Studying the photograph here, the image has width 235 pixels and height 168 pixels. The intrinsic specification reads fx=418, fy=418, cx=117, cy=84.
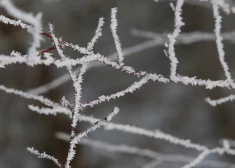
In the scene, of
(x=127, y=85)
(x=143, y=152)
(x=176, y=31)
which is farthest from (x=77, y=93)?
(x=127, y=85)

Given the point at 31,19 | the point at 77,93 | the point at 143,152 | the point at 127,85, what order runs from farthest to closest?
the point at 127,85 < the point at 143,152 < the point at 77,93 < the point at 31,19

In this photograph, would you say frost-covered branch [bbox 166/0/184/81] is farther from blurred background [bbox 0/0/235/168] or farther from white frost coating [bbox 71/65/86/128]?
blurred background [bbox 0/0/235/168]

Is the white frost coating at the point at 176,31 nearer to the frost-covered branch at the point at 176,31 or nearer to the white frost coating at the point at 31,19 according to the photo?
the frost-covered branch at the point at 176,31

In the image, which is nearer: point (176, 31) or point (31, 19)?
point (31, 19)

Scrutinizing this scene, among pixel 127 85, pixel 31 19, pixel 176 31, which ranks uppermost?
pixel 127 85

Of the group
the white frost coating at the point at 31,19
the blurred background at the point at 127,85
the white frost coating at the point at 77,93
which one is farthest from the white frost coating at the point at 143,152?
the white frost coating at the point at 31,19

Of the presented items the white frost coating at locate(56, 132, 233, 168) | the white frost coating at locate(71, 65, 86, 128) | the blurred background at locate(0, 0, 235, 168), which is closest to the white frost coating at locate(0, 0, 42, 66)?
the white frost coating at locate(71, 65, 86, 128)

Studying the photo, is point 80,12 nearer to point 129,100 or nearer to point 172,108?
point 129,100

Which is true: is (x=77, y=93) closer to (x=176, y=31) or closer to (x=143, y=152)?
(x=176, y=31)
